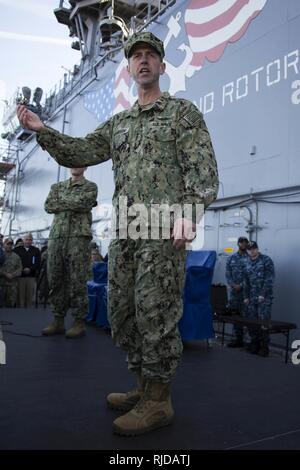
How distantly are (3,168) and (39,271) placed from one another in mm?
15205

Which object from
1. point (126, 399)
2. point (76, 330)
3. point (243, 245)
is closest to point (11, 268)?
point (76, 330)

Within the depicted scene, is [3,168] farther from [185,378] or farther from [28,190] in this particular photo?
[185,378]

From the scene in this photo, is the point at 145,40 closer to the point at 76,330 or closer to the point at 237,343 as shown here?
the point at 76,330

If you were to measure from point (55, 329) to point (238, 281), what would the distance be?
8.27 feet

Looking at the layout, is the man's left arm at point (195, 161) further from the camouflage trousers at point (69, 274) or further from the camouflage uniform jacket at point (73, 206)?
the camouflage trousers at point (69, 274)

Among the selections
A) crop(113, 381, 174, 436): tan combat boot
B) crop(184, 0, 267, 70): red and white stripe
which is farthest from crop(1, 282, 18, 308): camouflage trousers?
crop(113, 381, 174, 436): tan combat boot

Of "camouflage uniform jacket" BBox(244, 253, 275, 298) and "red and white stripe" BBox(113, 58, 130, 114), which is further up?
"red and white stripe" BBox(113, 58, 130, 114)

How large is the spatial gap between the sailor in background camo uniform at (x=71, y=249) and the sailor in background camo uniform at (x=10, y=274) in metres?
3.45

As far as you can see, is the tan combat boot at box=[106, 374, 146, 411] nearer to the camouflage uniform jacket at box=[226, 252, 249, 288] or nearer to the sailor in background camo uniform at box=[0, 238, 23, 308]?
the camouflage uniform jacket at box=[226, 252, 249, 288]

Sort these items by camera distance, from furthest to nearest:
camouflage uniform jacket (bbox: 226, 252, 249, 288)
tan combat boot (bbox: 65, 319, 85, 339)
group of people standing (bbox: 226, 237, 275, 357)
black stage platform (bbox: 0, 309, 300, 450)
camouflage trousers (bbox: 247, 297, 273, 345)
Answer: camouflage uniform jacket (bbox: 226, 252, 249, 288) → group of people standing (bbox: 226, 237, 275, 357) → camouflage trousers (bbox: 247, 297, 273, 345) → tan combat boot (bbox: 65, 319, 85, 339) → black stage platform (bbox: 0, 309, 300, 450)

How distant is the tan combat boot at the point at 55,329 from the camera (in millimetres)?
3406

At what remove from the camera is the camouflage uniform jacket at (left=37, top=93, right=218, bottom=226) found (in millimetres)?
1524

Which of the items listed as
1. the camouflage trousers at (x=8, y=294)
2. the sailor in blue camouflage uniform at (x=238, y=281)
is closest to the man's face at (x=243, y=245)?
the sailor in blue camouflage uniform at (x=238, y=281)
